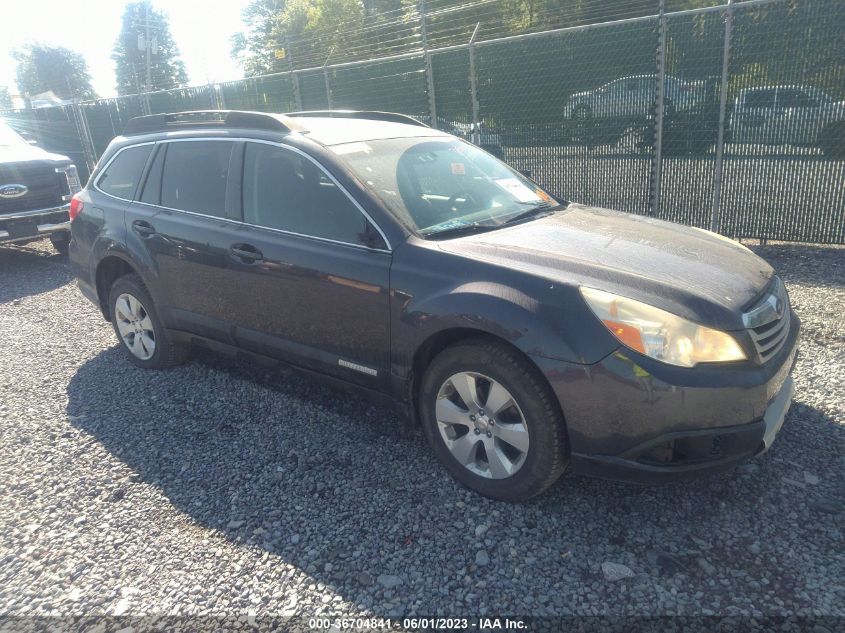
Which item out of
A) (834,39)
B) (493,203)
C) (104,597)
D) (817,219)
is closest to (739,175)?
(817,219)

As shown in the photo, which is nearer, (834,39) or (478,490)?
(478,490)

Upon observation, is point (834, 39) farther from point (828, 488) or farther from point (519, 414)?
point (519, 414)

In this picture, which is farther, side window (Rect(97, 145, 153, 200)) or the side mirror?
side window (Rect(97, 145, 153, 200))

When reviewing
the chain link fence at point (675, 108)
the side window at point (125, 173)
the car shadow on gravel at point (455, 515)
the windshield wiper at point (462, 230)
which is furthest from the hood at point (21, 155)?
the windshield wiper at point (462, 230)

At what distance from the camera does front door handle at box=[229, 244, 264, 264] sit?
3.74 meters

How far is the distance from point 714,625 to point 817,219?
5.99 m

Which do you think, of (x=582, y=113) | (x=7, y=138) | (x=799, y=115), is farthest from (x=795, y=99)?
(x=7, y=138)

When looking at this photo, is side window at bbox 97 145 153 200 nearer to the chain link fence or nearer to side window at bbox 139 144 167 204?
side window at bbox 139 144 167 204

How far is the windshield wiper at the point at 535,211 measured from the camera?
12.1 feet

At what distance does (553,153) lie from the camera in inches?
325

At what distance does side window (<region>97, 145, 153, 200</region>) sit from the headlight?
142 inches

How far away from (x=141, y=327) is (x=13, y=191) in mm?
4927

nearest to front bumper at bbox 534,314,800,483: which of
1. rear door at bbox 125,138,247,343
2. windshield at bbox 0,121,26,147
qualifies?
rear door at bbox 125,138,247,343

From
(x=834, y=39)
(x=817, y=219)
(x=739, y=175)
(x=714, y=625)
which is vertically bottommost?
(x=714, y=625)
